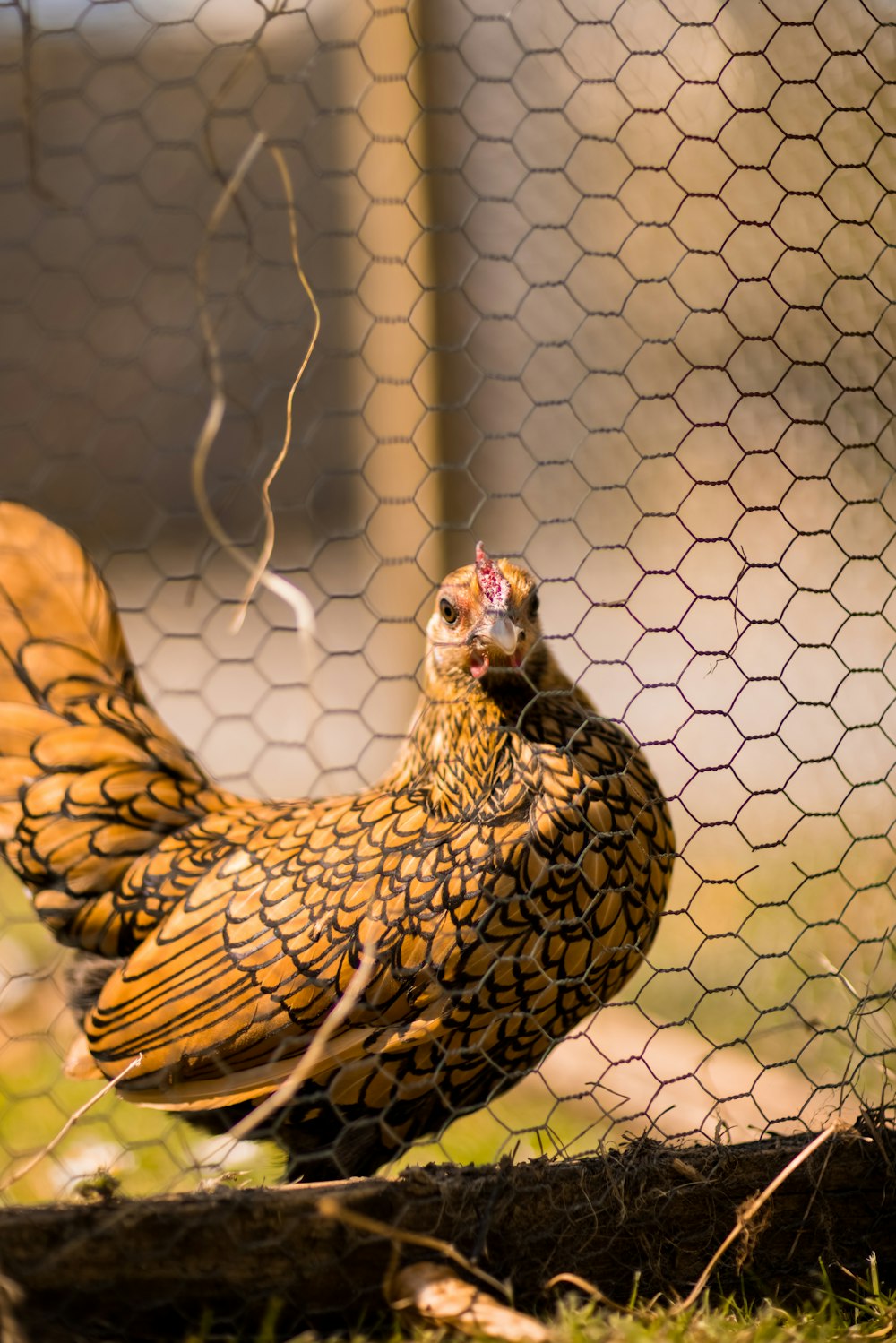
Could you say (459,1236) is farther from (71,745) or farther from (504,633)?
(71,745)

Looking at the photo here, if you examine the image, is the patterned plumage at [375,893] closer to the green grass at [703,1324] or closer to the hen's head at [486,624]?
the hen's head at [486,624]

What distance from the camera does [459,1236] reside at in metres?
1.39

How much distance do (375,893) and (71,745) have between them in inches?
28.4

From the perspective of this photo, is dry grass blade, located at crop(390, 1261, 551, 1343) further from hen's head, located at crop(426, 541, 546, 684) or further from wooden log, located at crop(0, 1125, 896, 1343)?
hen's head, located at crop(426, 541, 546, 684)

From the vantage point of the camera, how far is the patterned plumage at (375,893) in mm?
1540

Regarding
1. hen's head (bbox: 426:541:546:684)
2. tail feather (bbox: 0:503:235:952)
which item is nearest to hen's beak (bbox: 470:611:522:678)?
hen's head (bbox: 426:541:546:684)

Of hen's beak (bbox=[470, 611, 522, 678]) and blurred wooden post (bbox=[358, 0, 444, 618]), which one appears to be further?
blurred wooden post (bbox=[358, 0, 444, 618])

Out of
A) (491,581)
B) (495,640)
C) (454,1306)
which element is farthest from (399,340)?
(454,1306)

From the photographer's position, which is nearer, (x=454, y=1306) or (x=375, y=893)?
(x=454, y=1306)

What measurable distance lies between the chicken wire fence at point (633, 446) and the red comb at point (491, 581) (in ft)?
0.26

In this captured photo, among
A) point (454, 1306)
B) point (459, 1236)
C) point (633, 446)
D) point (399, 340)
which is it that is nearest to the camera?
point (454, 1306)

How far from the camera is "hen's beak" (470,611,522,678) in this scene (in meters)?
1.64

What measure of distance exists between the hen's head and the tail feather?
53 centimetres

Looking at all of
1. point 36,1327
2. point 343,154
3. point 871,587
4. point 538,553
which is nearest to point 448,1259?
point 36,1327
